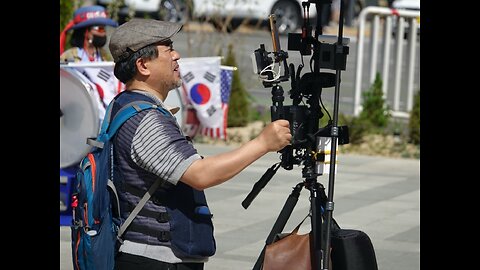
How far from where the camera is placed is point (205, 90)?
35.1 ft

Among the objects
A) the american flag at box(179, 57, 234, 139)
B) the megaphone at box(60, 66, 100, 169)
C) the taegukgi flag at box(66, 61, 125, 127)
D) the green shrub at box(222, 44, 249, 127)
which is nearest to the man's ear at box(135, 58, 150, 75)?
the megaphone at box(60, 66, 100, 169)

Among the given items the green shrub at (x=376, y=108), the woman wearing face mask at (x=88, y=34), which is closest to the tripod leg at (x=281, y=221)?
the woman wearing face mask at (x=88, y=34)

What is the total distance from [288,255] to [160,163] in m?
0.62

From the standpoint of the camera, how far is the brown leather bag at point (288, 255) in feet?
13.3

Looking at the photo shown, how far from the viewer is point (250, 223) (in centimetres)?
845

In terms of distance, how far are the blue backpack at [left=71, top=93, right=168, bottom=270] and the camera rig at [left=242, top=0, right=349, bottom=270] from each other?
0.45m

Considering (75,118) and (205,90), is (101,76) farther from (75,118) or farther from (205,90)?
(205,90)

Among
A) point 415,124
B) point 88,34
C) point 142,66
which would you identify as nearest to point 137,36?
point 142,66

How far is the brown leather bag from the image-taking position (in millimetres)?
4066

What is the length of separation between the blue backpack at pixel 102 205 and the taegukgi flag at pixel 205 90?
6.30 metres

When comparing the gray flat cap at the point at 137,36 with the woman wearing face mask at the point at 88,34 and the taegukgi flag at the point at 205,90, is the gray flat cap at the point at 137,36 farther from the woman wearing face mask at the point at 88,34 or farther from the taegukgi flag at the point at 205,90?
the taegukgi flag at the point at 205,90

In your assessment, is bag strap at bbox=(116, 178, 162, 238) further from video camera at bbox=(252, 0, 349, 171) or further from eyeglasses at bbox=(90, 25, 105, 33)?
eyeglasses at bbox=(90, 25, 105, 33)
